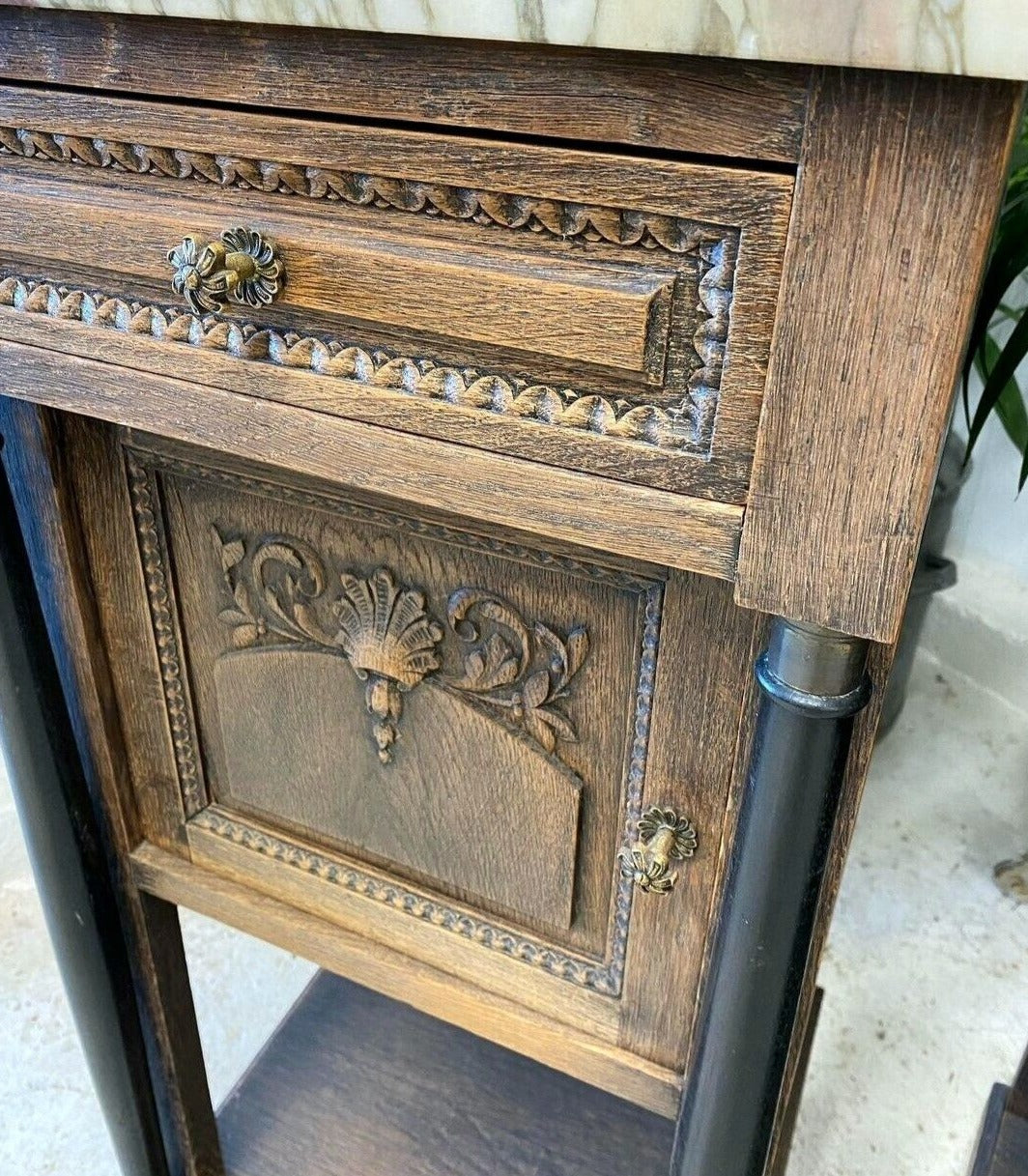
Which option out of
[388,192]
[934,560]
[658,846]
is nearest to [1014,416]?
[934,560]

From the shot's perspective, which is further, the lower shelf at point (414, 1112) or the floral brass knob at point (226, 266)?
the lower shelf at point (414, 1112)

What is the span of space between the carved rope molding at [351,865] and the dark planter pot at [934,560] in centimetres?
66

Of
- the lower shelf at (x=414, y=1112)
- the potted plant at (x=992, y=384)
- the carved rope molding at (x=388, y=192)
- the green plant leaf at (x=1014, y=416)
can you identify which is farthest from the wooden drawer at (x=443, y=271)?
the lower shelf at (x=414, y=1112)

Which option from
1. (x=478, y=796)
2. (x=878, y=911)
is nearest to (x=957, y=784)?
(x=878, y=911)

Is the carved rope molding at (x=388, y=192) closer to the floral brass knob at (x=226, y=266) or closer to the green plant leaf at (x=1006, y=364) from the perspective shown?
the floral brass knob at (x=226, y=266)

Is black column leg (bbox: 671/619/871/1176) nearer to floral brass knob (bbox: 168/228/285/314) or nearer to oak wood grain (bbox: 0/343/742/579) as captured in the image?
oak wood grain (bbox: 0/343/742/579)

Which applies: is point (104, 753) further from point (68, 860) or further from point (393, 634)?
point (393, 634)

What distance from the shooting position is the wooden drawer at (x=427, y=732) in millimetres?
469

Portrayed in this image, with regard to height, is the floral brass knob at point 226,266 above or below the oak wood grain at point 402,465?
above

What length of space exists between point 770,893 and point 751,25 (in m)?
0.30

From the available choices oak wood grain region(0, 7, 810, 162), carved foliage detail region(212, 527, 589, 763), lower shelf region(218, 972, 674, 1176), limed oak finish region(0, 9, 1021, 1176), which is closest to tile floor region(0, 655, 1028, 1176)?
lower shelf region(218, 972, 674, 1176)

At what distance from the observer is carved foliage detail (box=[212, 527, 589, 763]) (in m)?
0.49

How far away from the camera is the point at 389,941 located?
0.60m

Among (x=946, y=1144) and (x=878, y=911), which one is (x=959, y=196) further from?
(x=878, y=911)
